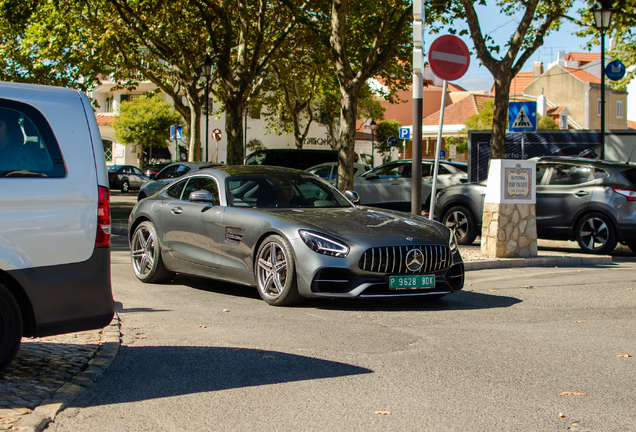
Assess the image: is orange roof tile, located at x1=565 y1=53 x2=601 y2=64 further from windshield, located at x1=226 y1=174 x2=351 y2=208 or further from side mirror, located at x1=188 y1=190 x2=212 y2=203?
side mirror, located at x1=188 y1=190 x2=212 y2=203

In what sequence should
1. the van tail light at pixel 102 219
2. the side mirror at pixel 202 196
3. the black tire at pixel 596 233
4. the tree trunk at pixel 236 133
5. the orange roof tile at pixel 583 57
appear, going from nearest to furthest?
1. the van tail light at pixel 102 219
2. the side mirror at pixel 202 196
3. the black tire at pixel 596 233
4. the tree trunk at pixel 236 133
5. the orange roof tile at pixel 583 57

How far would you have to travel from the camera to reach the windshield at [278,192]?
28.0ft

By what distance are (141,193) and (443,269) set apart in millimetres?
14864

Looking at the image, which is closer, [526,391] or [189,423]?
[189,423]

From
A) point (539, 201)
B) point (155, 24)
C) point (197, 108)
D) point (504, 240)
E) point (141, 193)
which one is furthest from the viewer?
point (197, 108)

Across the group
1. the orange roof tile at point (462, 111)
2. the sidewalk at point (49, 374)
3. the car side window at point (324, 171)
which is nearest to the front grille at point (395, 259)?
the sidewalk at point (49, 374)

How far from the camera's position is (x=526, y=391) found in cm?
462

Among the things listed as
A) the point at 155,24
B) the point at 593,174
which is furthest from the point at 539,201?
the point at 155,24

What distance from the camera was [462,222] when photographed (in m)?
14.5

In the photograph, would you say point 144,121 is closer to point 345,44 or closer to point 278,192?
point 345,44

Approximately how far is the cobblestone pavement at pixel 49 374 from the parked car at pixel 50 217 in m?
0.29

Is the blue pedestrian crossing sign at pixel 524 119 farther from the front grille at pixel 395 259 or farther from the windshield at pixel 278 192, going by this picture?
the front grille at pixel 395 259

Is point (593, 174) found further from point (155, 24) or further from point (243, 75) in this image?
point (155, 24)

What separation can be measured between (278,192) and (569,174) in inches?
280
